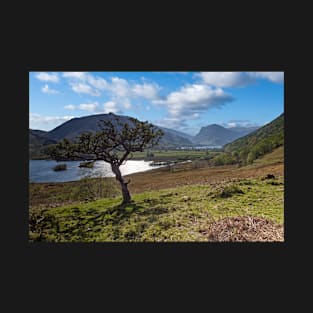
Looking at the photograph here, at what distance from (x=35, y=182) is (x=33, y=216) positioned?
60cm

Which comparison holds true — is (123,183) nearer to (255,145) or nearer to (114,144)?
(114,144)

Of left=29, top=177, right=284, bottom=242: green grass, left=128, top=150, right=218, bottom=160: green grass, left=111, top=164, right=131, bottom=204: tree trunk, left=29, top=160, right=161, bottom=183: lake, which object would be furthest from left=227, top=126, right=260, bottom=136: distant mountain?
left=111, top=164, right=131, bottom=204: tree trunk

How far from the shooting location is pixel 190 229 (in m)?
4.14

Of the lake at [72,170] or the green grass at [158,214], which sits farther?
the lake at [72,170]

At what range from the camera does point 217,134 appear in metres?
4.88

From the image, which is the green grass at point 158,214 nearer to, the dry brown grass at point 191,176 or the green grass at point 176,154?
the dry brown grass at point 191,176

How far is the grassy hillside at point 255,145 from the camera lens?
4313 millimetres

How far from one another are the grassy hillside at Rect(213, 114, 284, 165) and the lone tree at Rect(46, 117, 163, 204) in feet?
4.74

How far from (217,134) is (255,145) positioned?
75 cm

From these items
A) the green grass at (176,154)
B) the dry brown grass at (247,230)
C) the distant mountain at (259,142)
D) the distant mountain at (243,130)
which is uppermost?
the distant mountain at (243,130)

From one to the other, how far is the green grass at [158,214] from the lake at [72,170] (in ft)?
1.63

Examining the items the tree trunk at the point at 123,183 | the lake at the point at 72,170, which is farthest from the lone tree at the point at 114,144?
the lake at the point at 72,170

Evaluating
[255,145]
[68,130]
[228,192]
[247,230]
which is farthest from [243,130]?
[68,130]

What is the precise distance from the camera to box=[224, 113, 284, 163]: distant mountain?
4301 mm
